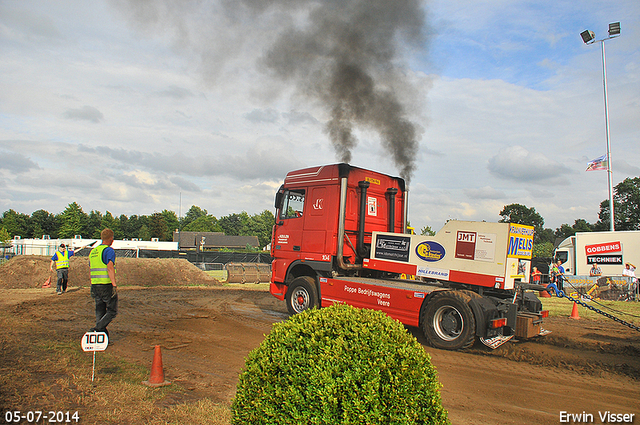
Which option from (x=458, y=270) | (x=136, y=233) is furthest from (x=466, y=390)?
(x=136, y=233)

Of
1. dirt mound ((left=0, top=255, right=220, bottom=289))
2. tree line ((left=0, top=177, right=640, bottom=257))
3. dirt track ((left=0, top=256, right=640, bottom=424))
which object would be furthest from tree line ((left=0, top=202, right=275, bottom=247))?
dirt track ((left=0, top=256, right=640, bottom=424))

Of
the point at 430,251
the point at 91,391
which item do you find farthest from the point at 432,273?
the point at 91,391

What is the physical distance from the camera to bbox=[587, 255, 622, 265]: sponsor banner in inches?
836

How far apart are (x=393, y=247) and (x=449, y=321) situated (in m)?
2.20

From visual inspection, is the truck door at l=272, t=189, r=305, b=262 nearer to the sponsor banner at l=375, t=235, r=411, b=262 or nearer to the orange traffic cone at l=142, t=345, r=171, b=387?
the sponsor banner at l=375, t=235, r=411, b=262

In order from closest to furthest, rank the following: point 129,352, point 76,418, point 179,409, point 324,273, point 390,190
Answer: point 76,418, point 179,409, point 129,352, point 324,273, point 390,190

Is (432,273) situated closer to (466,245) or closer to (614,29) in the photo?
(466,245)

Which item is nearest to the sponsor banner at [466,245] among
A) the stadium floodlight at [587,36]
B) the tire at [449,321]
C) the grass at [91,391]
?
the tire at [449,321]

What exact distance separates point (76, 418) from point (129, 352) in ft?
9.50

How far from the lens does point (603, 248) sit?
21938mm

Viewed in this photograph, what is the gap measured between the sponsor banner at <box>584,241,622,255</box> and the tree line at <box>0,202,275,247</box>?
249ft

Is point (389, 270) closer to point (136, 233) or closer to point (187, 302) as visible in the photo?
point (187, 302)

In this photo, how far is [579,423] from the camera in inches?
176

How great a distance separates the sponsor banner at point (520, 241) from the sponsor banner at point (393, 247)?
218cm
